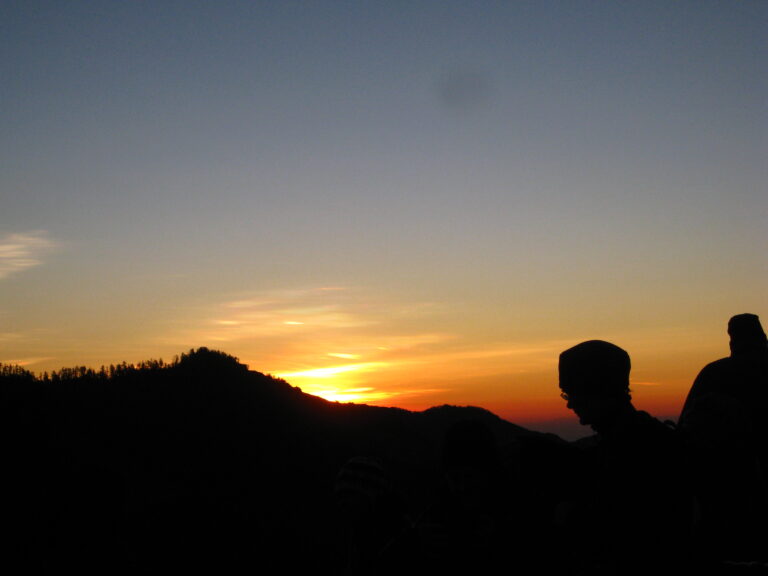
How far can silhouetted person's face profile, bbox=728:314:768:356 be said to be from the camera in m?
5.91

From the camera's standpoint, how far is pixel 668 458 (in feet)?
9.04

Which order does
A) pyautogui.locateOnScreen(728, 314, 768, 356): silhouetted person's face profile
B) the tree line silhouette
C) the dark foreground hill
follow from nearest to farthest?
the tree line silhouette, pyautogui.locateOnScreen(728, 314, 768, 356): silhouetted person's face profile, the dark foreground hill

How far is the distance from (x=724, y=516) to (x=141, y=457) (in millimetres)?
15271

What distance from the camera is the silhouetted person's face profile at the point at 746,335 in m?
5.91

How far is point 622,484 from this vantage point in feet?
9.07

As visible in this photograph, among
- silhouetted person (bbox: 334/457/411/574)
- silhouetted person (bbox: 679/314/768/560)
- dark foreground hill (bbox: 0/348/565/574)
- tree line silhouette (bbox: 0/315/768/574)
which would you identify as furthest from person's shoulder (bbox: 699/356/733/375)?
dark foreground hill (bbox: 0/348/565/574)

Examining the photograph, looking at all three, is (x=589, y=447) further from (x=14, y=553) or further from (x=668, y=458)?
(x=14, y=553)

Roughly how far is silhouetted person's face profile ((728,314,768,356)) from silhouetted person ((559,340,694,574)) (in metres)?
3.49

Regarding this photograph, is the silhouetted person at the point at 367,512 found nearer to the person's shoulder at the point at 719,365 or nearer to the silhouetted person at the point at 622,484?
the silhouetted person at the point at 622,484

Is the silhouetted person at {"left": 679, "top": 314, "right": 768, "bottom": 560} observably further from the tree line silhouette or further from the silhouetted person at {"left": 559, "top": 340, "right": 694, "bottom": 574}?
the silhouetted person at {"left": 559, "top": 340, "right": 694, "bottom": 574}

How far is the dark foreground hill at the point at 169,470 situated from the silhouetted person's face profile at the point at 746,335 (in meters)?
3.38

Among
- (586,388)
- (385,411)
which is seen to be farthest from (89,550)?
(385,411)

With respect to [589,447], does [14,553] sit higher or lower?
lower

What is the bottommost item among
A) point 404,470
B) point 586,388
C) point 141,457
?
point 404,470
